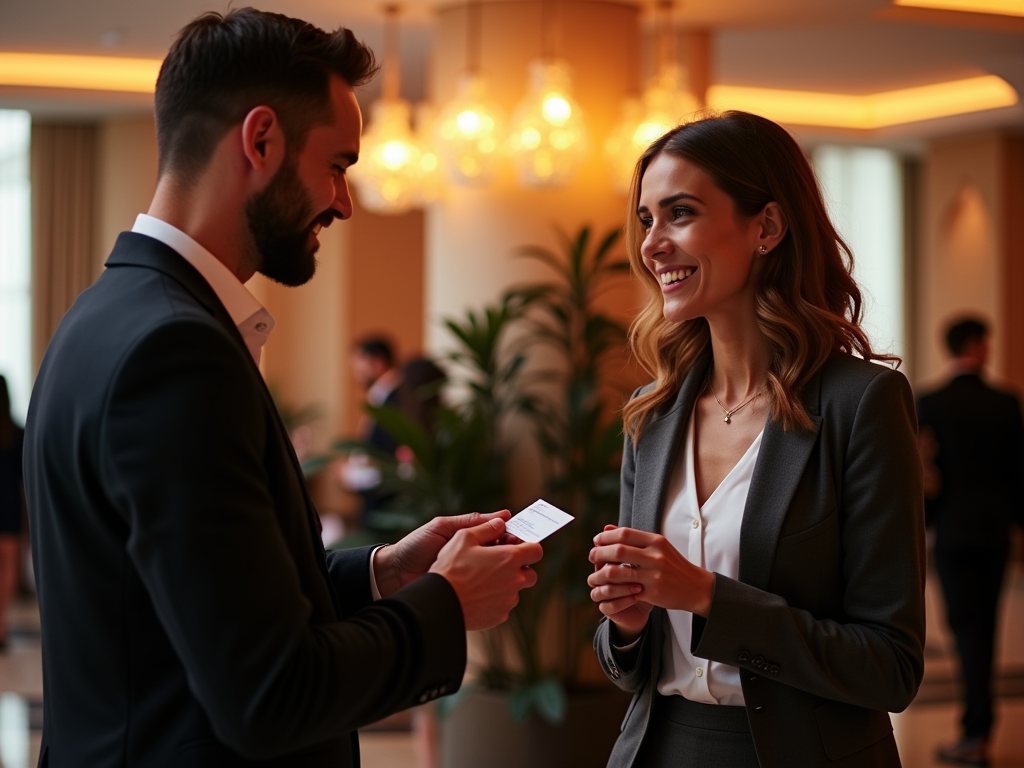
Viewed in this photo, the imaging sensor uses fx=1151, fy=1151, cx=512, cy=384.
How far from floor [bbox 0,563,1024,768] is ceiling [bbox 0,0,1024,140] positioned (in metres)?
3.67

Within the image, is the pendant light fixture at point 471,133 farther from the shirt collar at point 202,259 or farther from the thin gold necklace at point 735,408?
the shirt collar at point 202,259

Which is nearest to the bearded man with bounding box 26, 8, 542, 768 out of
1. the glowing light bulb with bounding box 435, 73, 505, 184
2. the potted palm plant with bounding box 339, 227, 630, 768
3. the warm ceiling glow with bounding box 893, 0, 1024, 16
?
the potted palm plant with bounding box 339, 227, 630, 768

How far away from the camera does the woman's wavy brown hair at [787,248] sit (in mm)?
2080

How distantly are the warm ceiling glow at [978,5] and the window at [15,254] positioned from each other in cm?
720

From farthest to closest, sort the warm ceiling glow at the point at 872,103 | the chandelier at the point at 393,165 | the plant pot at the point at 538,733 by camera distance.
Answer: the warm ceiling glow at the point at 872,103
the chandelier at the point at 393,165
the plant pot at the point at 538,733

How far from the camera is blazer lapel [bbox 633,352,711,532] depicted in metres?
2.14

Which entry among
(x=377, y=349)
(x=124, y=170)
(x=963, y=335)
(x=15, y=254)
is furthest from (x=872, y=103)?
(x=15, y=254)

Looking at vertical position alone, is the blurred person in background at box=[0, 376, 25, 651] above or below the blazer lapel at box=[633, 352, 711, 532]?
below

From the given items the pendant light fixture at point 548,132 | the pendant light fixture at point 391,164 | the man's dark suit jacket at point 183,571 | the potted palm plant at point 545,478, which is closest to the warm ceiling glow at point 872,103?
the pendant light fixture at point 391,164

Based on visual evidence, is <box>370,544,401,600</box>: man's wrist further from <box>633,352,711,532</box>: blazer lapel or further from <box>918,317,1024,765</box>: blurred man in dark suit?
<box>918,317,1024,765</box>: blurred man in dark suit

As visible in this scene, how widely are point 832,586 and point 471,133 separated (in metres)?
3.66

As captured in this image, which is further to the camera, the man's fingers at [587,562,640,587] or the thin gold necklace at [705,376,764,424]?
the thin gold necklace at [705,376,764,424]

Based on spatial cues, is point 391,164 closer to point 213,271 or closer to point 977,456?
point 977,456

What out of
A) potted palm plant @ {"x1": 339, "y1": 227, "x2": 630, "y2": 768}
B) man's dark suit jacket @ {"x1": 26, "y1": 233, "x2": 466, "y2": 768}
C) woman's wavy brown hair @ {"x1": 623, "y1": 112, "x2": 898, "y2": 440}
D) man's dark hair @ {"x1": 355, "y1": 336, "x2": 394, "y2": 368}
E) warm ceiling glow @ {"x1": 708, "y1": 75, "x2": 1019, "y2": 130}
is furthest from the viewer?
warm ceiling glow @ {"x1": 708, "y1": 75, "x2": 1019, "y2": 130}
